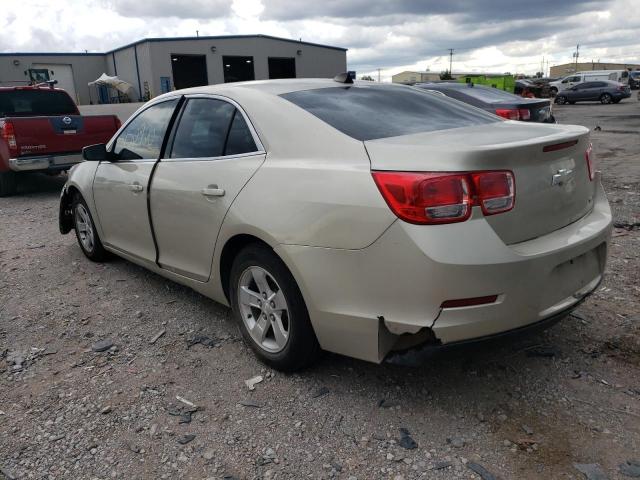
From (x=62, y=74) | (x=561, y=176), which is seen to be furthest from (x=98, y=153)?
(x=62, y=74)

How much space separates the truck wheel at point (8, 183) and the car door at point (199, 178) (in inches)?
282

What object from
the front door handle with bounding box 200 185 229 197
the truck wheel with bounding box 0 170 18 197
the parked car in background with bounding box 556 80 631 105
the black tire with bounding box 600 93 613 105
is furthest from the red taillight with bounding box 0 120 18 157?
the black tire with bounding box 600 93 613 105

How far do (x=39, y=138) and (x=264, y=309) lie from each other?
7.56 m

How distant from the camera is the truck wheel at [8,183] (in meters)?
9.47

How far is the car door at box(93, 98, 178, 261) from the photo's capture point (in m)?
3.92

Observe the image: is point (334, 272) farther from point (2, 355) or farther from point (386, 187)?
point (2, 355)

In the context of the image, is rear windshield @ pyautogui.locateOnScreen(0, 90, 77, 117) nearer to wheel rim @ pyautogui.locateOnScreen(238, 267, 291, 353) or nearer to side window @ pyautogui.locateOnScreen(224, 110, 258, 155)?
side window @ pyautogui.locateOnScreen(224, 110, 258, 155)

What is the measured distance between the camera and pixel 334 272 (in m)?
2.53

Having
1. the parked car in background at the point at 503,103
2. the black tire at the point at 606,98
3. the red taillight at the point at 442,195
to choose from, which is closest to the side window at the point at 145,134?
the red taillight at the point at 442,195

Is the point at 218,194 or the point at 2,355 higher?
the point at 218,194

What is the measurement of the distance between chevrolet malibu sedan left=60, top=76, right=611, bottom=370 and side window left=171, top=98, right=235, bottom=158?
0.01 metres

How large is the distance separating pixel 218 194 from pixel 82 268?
2.70 meters

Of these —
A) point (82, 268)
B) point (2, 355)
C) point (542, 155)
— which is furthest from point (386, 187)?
point (82, 268)

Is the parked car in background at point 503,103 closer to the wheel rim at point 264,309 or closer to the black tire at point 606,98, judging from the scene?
the wheel rim at point 264,309
